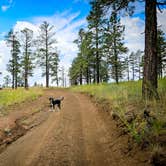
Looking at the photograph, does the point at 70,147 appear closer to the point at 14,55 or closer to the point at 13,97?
the point at 13,97

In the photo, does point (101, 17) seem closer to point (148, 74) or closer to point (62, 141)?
point (148, 74)

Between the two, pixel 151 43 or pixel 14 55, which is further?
pixel 14 55

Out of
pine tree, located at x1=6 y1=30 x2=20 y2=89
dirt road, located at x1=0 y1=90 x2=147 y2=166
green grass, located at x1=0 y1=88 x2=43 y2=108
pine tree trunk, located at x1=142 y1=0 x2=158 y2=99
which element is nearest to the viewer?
dirt road, located at x1=0 y1=90 x2=147 y2=166

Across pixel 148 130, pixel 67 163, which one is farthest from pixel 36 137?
pixel 148 130

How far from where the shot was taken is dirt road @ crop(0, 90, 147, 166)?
5.53 metres

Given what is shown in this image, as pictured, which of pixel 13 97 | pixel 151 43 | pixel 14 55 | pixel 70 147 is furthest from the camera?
pixel 14 55

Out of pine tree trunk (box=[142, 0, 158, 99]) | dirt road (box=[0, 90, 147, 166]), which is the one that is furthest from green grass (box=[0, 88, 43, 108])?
pine tree trunk (box=[142, 0, 158, 99])

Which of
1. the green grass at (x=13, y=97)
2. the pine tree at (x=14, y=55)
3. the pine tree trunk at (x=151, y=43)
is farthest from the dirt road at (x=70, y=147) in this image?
the pine tree at (x=14, y=55)

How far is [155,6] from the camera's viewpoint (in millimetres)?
10102

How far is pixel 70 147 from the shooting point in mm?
6516

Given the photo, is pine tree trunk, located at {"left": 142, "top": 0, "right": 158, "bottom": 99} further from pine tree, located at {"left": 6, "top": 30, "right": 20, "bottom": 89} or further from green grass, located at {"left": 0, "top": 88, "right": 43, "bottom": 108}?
pine tree, located at {"left": 6, "top": 30, "right": 20, "bottom": 89}

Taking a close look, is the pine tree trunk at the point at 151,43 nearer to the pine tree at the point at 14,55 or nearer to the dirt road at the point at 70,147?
the dirt road at the point at 70,147

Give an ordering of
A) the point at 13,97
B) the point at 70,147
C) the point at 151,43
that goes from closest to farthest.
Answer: the point at 70,147 < the point at 151,43 < the point at 13,97

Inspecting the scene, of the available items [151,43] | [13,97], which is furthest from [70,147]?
[13,97]
